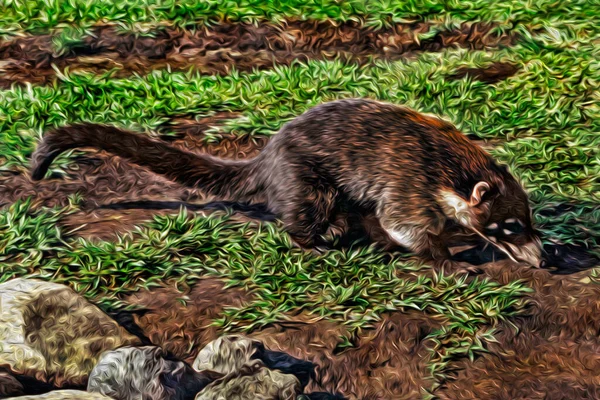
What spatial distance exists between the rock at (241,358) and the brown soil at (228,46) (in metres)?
2.82

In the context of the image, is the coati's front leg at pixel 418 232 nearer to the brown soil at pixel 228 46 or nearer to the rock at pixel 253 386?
the rock at pixel 253 386

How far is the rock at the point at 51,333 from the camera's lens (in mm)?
4332

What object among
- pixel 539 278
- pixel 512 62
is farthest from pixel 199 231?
pixel 512 62

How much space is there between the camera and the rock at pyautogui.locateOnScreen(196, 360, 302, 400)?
4.20 metres

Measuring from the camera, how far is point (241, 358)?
14.5 ft

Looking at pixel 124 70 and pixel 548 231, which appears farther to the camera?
pixel 124 70

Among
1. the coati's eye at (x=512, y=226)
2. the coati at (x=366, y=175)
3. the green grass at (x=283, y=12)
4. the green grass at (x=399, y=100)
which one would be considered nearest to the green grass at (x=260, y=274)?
the coati at (x=366, y=175)

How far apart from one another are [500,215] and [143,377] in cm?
216

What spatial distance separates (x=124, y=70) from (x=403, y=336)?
10.4ft

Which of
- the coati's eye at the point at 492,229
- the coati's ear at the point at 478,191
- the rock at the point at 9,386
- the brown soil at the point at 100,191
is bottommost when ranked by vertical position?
the rock at the point at 9,386

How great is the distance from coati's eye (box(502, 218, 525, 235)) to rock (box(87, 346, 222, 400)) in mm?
1829

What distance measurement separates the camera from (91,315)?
4578mm

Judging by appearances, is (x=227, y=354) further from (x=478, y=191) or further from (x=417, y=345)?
(x=478, y=191)

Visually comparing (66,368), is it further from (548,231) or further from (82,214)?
(548,231)
